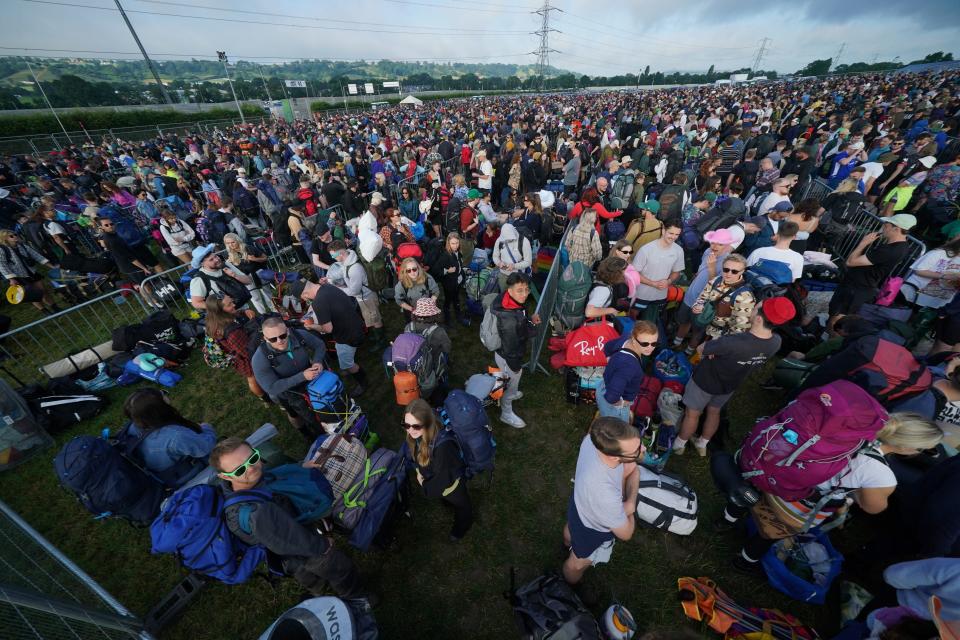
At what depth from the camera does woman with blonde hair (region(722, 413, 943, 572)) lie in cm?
261

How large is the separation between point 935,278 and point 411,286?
25.1 ft

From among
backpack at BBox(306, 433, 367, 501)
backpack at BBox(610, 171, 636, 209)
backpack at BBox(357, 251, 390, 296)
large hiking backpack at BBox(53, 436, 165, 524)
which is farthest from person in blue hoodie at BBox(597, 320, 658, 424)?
backpack at BBox(610, 171, 636, 209)

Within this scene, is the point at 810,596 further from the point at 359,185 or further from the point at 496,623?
the point at 359,185

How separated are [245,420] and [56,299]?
8.56 meters

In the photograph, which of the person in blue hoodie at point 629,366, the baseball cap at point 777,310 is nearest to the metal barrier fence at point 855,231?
the baseball cap at point 777,310

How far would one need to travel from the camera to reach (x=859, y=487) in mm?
2723

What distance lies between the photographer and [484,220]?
323 inches

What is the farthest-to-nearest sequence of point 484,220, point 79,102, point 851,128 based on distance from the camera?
point 79,102
point 851,128
point 484,220

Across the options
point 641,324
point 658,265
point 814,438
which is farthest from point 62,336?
point 814,438

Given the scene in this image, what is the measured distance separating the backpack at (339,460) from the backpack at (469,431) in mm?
992

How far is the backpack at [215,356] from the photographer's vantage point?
641 cm

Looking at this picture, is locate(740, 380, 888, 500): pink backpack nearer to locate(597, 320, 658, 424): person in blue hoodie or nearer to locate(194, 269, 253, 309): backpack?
locate(597, 320, 658, 424): person in blue hoodie

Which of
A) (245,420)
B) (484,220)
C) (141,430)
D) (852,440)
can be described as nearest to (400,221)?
(484,220)

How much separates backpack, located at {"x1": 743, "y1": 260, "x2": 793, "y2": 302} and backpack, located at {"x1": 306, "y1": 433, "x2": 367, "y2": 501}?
5445mm
